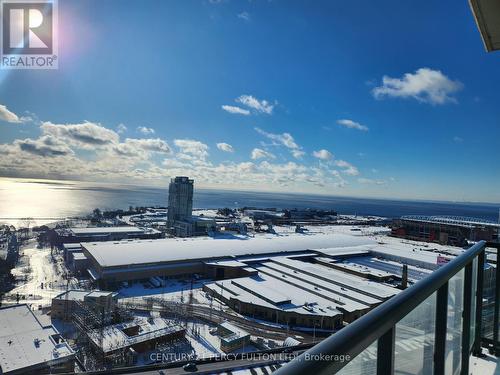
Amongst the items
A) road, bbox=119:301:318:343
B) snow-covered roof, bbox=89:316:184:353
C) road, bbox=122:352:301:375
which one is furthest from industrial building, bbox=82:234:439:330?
road, bbox=122:352:301:375

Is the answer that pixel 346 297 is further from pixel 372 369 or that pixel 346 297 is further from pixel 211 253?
pixel 372 369

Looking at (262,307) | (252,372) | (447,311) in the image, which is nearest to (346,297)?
(262,307)

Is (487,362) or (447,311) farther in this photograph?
(487,362)

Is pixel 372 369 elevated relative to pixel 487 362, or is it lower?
elevated

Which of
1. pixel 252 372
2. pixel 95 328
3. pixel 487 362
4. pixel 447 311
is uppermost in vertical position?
pixel 447 311

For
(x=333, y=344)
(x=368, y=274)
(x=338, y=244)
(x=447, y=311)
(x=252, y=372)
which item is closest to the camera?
(x=333, y=344)

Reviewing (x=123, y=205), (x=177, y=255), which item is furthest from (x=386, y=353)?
(x=123, y=205)

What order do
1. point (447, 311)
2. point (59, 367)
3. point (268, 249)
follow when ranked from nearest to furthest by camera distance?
point (447, 311)
point (59, 367)
point (268, 249)
